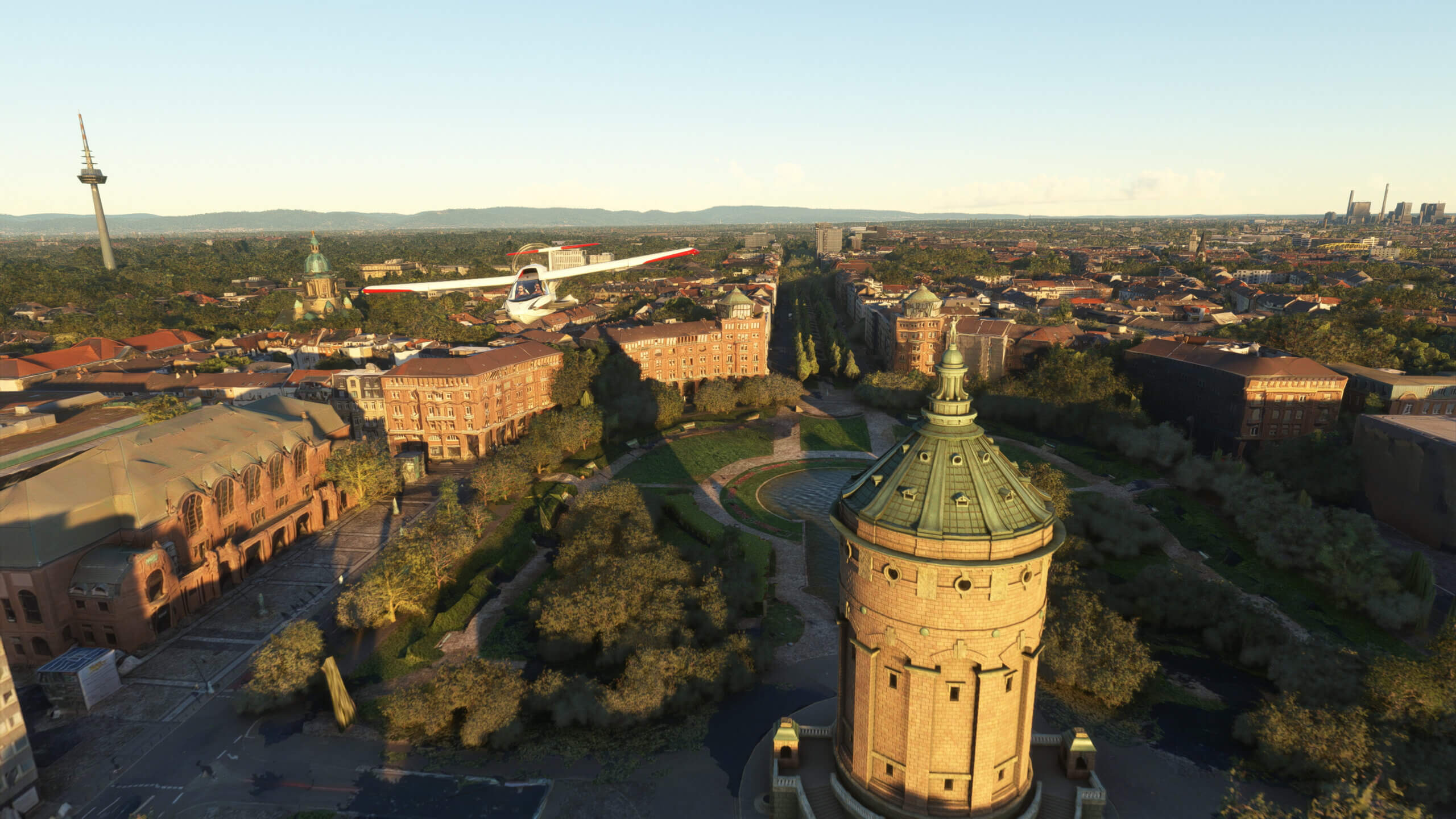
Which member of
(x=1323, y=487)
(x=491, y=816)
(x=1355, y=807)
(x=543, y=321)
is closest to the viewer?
(x=1355, y=807)

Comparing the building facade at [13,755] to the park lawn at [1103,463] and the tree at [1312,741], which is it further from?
the park lawn at [1103,463]

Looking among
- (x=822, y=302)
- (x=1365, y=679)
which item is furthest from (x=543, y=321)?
(x=1365, y=679)

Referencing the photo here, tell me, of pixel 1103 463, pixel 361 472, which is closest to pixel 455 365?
pixel 361 472

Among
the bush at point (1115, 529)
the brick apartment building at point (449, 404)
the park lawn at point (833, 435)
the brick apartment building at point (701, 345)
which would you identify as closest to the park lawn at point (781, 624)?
the bush at point (1115, 529)

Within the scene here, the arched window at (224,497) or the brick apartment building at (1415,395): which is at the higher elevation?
the brick apartment building at (1415,395)

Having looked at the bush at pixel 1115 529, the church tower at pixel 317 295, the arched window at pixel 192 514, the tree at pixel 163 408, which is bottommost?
the bush at pixel 1115 529

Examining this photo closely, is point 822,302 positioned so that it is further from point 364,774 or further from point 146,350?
point 364,774

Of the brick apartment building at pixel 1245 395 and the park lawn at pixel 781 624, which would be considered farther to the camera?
the brick apartment building at pixel 1245 395

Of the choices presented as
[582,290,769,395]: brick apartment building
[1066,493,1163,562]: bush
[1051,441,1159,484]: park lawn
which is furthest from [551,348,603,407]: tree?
[1051,441,1159,484]: park lawn
